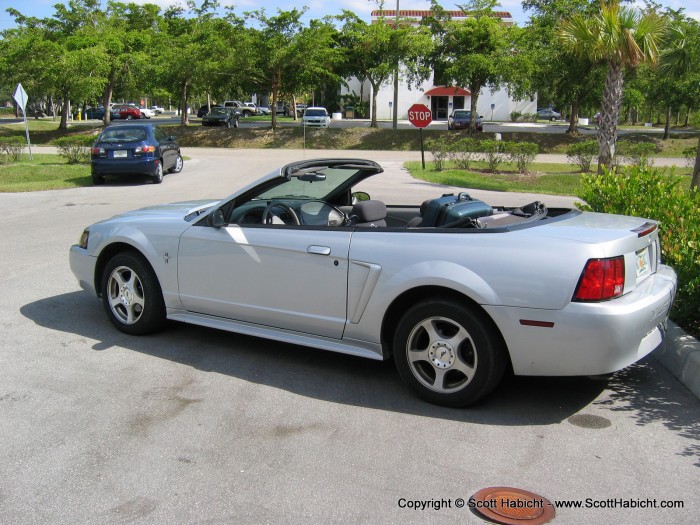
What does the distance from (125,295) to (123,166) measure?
549 inches

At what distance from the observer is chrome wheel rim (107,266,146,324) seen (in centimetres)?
578

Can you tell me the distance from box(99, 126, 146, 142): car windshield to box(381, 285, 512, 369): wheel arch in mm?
16159

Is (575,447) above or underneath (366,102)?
underneath

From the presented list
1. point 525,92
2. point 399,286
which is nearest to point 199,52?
point 525,92

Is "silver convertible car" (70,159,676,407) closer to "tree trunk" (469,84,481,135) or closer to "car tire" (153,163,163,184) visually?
"car tire" (153,163,163,184)

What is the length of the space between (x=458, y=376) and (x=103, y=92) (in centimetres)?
4276

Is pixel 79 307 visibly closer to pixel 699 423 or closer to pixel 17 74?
pixel 699 423

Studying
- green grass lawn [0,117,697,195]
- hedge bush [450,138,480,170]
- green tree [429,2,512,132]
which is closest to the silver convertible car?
green grass lawn [0,117,697,195]

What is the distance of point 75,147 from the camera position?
78.6 ft

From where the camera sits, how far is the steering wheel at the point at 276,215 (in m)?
5.25

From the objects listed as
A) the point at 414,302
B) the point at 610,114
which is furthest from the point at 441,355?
Result: the point at 610,114

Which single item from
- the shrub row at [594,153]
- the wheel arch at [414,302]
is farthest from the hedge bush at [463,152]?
the wheel arch at [414,302]

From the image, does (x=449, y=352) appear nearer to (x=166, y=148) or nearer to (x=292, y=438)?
(x=292, y=438)

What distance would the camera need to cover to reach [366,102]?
7144 centimetres
